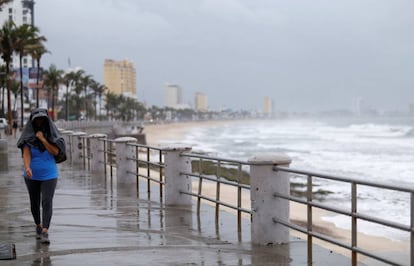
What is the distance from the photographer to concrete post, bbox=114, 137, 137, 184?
14.0m

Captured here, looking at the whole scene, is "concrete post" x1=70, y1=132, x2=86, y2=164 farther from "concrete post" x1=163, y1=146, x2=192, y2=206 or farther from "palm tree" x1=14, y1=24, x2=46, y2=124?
"palm tree" x1=14, y1=24, x2=46, y2=124

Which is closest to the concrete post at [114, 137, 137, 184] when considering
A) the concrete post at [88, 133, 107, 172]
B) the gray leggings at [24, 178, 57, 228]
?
the concrete post at [88, 133, 107, 172]

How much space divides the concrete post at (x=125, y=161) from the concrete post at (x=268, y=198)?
6759 mm

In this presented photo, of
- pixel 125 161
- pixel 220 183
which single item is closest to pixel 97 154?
pixel 125 161

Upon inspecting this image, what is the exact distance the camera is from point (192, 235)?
8.26 meters

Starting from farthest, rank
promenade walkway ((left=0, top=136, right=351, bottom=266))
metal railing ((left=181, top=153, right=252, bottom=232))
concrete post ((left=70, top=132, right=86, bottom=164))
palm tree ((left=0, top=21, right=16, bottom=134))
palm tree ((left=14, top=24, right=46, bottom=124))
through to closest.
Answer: palm tree ((left=14, top=24, right=46, bottom=124)) → palm tree ((left=0, top=21, right=16, bottom=134)) → concrete post ((left=70, top=132, right=86, bottom=164)) → metal railing ((left=181, top=153, right=252, bottom=232)) → promenade walkway ((left=0, top=136, right=351, bottom=266))

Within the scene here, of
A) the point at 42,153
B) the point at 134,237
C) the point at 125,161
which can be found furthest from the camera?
the point at 125,161

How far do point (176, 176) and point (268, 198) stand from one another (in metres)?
3.42

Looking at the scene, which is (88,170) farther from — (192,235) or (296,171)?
(296,171)

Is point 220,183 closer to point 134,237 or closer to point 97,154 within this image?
point 134,237

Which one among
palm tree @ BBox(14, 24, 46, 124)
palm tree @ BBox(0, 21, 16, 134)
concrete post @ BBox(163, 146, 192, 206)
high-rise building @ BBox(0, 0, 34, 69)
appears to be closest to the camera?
concrete post @ BBox(163, 146, 192, 206)

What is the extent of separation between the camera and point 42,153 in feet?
24.1

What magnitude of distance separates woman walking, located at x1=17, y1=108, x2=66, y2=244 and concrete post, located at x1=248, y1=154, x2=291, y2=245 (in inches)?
88.8

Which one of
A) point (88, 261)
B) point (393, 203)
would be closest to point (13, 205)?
point (88, 261)
